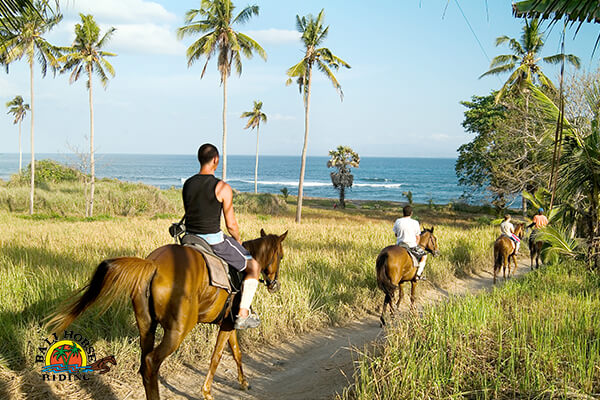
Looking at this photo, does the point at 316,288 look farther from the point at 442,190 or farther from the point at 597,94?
the point at 442,190

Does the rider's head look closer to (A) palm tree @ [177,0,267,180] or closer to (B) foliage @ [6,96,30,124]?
(A) palm tree @ [177,0,267,180]

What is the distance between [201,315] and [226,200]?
131 cm

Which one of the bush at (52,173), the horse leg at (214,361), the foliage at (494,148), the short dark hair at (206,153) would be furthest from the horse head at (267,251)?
the bush at (52,173)

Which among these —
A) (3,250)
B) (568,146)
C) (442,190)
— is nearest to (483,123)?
(568,146)

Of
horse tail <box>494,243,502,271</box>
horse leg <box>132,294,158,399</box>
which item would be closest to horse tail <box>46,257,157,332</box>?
horse leg <box>132,294,158,399</box>

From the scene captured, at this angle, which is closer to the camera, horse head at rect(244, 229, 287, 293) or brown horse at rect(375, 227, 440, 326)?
horse head at rect(244, 229, 287, 293)

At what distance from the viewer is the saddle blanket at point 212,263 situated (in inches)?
178

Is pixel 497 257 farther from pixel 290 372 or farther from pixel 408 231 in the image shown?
pixel 290 372

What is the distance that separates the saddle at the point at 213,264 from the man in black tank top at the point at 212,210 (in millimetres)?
53

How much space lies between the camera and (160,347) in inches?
157

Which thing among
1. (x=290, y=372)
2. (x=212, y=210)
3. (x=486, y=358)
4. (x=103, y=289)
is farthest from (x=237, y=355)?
(x=486, y=358)

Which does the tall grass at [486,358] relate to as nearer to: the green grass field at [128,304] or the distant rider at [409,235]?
the green grass field at [128,304]

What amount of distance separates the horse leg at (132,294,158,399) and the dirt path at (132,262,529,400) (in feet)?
3.83

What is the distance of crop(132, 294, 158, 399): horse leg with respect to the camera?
3.97 meters
